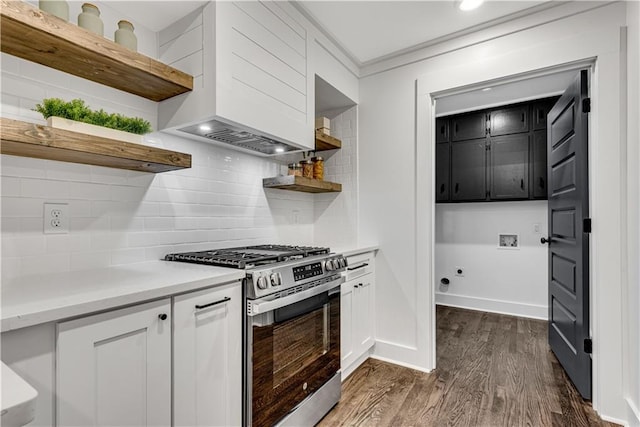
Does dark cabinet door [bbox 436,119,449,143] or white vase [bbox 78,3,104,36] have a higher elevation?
dark cabinet door [bbox 436,119,449,143]

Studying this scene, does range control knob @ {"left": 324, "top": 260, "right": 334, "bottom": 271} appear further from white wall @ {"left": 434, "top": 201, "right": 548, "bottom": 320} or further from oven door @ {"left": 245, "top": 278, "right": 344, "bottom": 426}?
white wall @ {"left": 434, "top": 201, "right": 548, "bottom": 320}

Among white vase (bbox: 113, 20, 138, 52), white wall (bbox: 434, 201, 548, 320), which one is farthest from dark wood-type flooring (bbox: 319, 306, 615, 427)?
white vase (bbox: 113, 20, 138, 52)

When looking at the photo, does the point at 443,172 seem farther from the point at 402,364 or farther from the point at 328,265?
the point at 328,265

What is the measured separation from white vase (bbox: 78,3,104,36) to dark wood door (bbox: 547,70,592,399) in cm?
274

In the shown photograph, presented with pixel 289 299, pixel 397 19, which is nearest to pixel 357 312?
pixel 289 299

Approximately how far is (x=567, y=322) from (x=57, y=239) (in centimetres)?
321

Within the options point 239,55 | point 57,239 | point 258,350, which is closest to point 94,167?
point 57,239

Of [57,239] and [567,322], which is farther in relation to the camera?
[567,322]

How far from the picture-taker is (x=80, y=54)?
1323 millimetres

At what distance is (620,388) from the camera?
1.88 metres

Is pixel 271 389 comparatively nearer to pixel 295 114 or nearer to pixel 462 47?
pixel 295 114

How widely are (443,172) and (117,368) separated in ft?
13.3

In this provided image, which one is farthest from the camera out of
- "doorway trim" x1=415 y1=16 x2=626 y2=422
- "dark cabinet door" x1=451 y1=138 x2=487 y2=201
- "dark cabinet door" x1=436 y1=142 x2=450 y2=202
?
"dark cabinet door" x1=436 y1=142 x2=450 y2=202

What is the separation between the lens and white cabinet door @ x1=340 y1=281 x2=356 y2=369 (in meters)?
2.23
